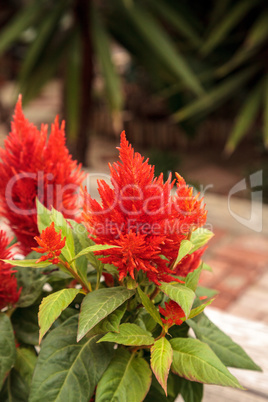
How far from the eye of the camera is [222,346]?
0.54 metres

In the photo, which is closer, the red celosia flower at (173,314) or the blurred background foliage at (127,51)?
the red celosia flower at (173,314)

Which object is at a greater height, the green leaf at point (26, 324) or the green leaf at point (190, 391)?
the green leaf at point (26, 324)

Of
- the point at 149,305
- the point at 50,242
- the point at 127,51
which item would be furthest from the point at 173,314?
the point at 127,51

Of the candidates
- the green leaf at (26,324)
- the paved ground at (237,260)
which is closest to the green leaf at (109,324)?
the green leaf at (26,324)

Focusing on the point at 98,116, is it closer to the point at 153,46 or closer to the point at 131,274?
the point at 153,46

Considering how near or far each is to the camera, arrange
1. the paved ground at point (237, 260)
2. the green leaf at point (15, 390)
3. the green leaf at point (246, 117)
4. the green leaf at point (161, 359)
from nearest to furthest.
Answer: the green leaf at point (161, 359), the green leaf at point (15, 390), the paved ground at point (237, 260), the green leaf at point (246, 117)

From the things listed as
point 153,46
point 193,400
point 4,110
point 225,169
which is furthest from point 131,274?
point 225,169

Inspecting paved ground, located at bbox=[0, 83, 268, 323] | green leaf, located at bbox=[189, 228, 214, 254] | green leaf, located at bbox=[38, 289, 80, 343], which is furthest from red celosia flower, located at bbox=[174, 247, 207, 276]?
paved ground, located at bbox=[0, 83, 268, 323]

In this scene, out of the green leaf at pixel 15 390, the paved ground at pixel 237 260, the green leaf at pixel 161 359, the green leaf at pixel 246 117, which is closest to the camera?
the green leaf at pixel 161 359

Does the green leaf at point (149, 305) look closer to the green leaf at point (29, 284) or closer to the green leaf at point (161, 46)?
the green leaf at point (29, 284)

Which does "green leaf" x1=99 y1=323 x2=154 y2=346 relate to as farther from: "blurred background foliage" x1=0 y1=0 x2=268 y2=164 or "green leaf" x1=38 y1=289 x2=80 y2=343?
"blurred background foliage" x1=0 y1=0 x2=268 y2=164

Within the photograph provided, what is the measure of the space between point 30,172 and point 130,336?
236 millimetres

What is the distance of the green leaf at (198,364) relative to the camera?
42 centimetres

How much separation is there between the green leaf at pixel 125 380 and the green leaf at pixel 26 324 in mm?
112
